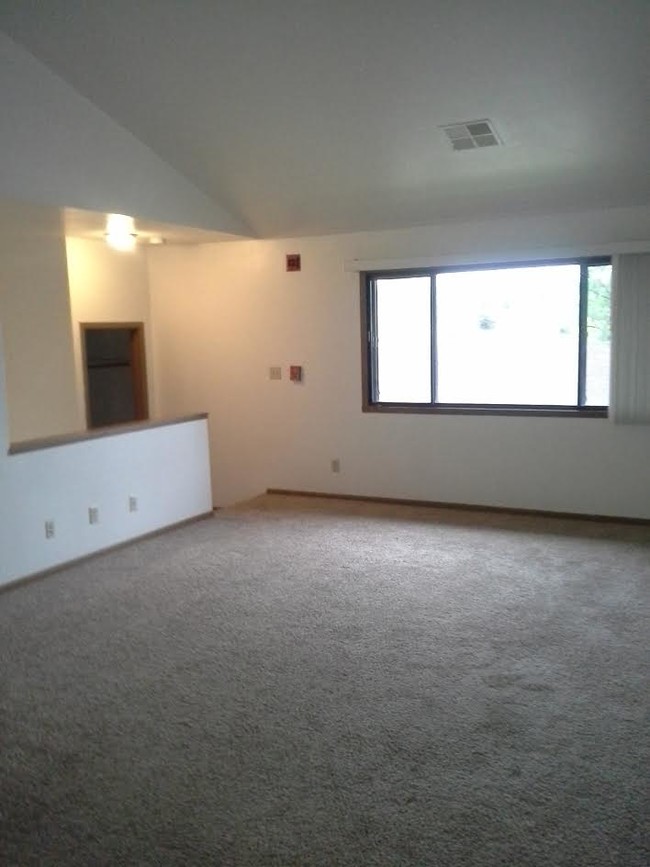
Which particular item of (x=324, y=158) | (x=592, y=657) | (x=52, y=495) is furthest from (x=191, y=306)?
(x=592, y=657)

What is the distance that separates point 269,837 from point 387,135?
3.99 metres

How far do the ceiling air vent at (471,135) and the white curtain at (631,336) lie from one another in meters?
1.36

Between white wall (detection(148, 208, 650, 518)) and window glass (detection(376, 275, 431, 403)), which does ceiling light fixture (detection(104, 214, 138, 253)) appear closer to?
white wall (detection(148, 208, 650, 518))

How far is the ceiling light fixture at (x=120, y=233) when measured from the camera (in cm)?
523

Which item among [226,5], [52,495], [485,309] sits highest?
[226,5]

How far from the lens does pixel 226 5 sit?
3.76 meters

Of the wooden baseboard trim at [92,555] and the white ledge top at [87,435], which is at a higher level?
the white ledge top at [87,435]

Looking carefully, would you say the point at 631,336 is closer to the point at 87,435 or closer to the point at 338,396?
the point at 338,396

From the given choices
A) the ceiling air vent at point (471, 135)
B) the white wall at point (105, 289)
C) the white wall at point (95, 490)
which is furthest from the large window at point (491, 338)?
the white wall at point (105, 289)

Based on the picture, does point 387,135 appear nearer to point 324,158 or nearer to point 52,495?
point 324,158

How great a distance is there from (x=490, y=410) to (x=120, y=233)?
3.20 metres

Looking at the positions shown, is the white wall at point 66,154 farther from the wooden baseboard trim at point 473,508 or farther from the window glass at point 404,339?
the wooden baseboard trim at point 473,508

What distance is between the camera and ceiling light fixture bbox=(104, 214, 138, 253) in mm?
5234

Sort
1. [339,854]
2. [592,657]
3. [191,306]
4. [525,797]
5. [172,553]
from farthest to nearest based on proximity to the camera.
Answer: [191,306] < [172,553] < [592,657] < [525,797] < [339,854]
